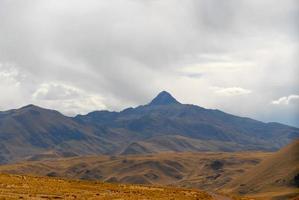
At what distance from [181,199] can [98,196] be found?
11.1m

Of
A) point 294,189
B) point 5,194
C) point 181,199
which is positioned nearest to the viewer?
point 5,194

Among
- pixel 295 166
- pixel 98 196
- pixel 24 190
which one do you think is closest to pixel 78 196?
pixel 98 196

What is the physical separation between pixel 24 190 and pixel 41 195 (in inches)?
169

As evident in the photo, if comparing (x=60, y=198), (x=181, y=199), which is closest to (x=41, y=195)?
(x=60, y=198)

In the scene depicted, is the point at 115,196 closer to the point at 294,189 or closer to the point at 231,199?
the point at 231,199

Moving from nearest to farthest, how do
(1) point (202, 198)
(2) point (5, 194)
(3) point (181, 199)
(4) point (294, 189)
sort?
1. (2) point (5, 194)
2. (3) point (181, 199)
3. (1) point (202, 198)
4. (4) point (294, 189)

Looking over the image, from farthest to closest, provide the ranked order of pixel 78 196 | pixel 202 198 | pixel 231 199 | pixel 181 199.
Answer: pixel 231 199
pixel 202 198
pixel 181 199
pixel 78 196

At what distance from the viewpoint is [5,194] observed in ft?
160

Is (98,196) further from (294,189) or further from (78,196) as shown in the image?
(294,189)

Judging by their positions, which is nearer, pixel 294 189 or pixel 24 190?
pixel 24 190

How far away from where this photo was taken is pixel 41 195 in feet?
169

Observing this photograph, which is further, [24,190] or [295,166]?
[295,166]

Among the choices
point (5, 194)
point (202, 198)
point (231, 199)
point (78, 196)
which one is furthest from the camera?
point (231, 199)

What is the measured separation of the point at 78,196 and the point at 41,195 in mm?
4347
